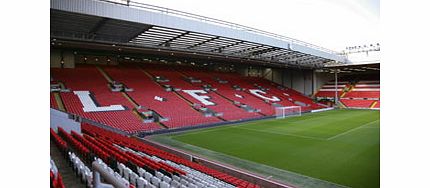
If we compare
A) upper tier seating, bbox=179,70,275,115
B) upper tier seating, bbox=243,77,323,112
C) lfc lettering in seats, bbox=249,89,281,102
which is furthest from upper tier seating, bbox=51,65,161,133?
upper tier seating, bbox=243,77,323,112

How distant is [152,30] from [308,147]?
11.9 m

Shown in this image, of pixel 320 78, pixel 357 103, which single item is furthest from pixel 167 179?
pixel 320 78

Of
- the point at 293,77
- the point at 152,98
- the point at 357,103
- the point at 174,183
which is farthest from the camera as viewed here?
the point at 293,77

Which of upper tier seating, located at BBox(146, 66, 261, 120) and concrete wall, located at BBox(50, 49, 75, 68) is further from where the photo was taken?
upper tier seating, located at BBox(146, 66, 261, 120)

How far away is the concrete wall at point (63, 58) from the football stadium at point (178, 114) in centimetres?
9

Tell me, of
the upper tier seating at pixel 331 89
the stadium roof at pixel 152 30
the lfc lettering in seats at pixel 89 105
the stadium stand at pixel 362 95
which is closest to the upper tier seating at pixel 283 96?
the upper tier seating at pixel 331 89

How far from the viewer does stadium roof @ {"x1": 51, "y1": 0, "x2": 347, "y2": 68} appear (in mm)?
13953

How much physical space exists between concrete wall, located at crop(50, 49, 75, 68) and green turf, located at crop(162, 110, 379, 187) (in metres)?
14.3

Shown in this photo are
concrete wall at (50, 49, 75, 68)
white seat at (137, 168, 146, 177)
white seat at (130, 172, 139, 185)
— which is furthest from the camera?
concrete wall at (50, 49, 75, 68)

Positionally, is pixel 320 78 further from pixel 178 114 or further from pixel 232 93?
pixel 178 114

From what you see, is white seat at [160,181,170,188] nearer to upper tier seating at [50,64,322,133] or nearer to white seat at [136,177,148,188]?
white seat at [136,177,148,188]

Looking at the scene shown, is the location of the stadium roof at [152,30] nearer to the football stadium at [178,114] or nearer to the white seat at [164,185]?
the football stadium at [178,114]

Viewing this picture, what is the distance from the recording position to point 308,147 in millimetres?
14234
